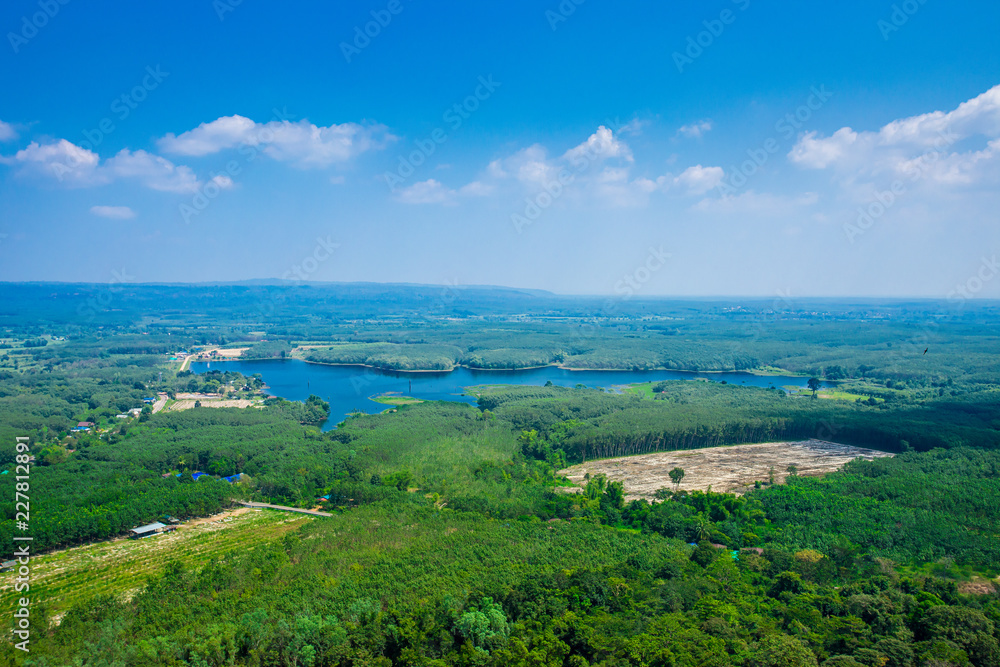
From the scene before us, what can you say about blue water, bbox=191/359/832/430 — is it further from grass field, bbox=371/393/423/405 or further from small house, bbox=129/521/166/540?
small house, bbox=129/521/166/540

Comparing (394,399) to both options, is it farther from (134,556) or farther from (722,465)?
(134,556)

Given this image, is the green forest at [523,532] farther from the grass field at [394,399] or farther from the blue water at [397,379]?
the grass field at [394,399]
